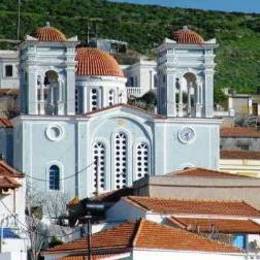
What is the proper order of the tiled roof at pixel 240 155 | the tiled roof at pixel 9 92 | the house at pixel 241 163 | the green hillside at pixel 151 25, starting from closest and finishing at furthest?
the house at pixel 241 163 → the tiled roof at pixel 240 155 → the tiled roof at pixel 9 92 → the green hillside at pixel 151 25

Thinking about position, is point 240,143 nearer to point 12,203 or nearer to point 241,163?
point 241,163

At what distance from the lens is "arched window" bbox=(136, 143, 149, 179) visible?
321ft

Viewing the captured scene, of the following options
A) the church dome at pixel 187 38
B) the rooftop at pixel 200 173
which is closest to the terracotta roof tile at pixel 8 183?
the rooftop at pixel 200 173

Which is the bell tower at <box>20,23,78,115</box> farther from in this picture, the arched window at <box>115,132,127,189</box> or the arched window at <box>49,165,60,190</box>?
the arched window at <box>49,165,60,190</box>

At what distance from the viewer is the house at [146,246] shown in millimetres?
62800

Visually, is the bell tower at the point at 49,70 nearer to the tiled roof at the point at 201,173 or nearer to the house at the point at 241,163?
the tiled roof at the point at 201,173

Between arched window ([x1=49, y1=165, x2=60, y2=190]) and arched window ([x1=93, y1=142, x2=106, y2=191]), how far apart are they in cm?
175

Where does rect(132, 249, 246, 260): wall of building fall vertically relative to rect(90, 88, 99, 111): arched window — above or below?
below

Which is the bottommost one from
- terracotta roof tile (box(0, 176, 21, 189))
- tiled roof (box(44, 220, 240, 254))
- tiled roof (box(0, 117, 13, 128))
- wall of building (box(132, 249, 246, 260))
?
wall of building (box(132, 249, 246, 260))

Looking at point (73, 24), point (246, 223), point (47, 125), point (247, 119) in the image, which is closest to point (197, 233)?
point (246, 223)

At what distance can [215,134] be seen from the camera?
98500 mm

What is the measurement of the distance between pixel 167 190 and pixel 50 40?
14092mm

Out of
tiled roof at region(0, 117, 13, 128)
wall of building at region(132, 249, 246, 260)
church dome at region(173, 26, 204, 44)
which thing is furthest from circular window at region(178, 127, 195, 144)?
wall of building at region(132, 249, 246, 260)

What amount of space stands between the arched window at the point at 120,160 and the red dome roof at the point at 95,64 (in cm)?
456
